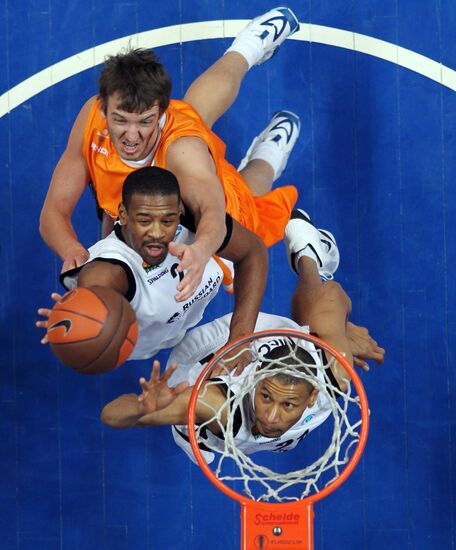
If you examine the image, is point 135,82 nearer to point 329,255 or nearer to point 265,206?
point 265,206

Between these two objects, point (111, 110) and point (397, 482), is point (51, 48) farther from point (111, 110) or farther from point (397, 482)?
point (397, 482)

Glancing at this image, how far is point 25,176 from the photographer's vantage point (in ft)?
18.5

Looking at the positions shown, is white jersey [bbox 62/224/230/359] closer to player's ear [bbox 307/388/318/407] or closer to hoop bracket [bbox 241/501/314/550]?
player's ear [bbox 307/388/318/407]

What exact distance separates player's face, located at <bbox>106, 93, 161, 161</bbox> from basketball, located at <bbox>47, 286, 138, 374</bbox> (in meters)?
0.87

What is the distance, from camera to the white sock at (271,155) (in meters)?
5.32

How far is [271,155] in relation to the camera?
5324 mm

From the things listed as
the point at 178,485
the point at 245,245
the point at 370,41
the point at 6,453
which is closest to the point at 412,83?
the point at 370,41

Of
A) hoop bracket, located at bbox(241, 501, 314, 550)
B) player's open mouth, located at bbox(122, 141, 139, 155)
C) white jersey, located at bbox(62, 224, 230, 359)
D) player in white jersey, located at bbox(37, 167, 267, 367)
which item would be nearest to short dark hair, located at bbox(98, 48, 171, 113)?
player's open mouth, located at bbox(122, 141, 139, 155)

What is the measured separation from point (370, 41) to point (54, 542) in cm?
368

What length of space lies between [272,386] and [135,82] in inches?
59.4

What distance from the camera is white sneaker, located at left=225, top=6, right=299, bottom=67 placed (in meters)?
5.25

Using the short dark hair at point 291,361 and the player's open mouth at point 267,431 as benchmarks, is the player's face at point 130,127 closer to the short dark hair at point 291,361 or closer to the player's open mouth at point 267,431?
the short dark hair at point 291,361

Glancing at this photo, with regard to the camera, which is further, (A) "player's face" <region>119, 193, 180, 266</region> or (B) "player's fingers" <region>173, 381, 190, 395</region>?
(A) "player's face" <region>119, 193, 180, 266</region>

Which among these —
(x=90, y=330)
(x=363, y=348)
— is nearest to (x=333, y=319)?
(x=363, y=348)
